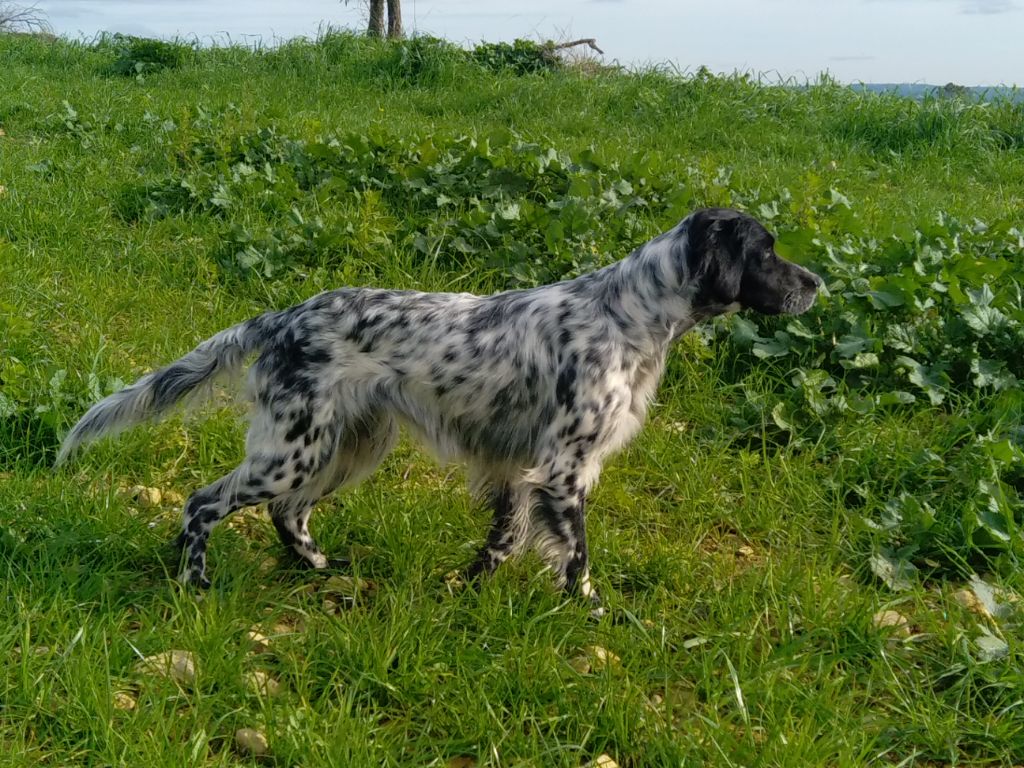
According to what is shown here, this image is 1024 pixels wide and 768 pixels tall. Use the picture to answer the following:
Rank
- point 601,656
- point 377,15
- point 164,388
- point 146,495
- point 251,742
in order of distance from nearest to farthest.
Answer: point 251,742 < point 601,656 < point 164,388 < point 146,495 < point 377,15

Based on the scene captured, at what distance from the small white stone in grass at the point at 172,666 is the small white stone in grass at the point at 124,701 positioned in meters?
0.09

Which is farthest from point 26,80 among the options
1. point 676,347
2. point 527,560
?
point 527,560

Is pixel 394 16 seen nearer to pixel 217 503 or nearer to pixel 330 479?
pixel 330 479

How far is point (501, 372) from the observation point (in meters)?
3.38

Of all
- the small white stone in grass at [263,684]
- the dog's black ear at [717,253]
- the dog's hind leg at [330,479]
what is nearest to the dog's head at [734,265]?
the dog's black ear at [717,253]

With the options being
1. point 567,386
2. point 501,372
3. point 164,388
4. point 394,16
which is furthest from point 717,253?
point 394,16

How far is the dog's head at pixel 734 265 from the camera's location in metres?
3.43

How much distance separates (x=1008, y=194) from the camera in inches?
327

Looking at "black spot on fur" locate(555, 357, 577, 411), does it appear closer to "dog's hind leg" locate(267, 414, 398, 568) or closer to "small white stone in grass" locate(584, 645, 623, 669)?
"dog's hind leg" locate(267, 414, 398, 568)

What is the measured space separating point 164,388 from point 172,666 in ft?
3.84

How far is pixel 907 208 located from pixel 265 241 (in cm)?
502

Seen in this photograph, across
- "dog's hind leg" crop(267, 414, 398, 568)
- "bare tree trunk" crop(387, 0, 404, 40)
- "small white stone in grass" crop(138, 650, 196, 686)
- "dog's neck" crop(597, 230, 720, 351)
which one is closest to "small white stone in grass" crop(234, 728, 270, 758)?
"small white stone in grass" crop(138, 650, 196, 686)

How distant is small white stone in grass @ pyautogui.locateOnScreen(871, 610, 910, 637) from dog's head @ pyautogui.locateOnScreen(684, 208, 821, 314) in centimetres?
119

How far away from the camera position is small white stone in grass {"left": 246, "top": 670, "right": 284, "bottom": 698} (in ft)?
9.12
